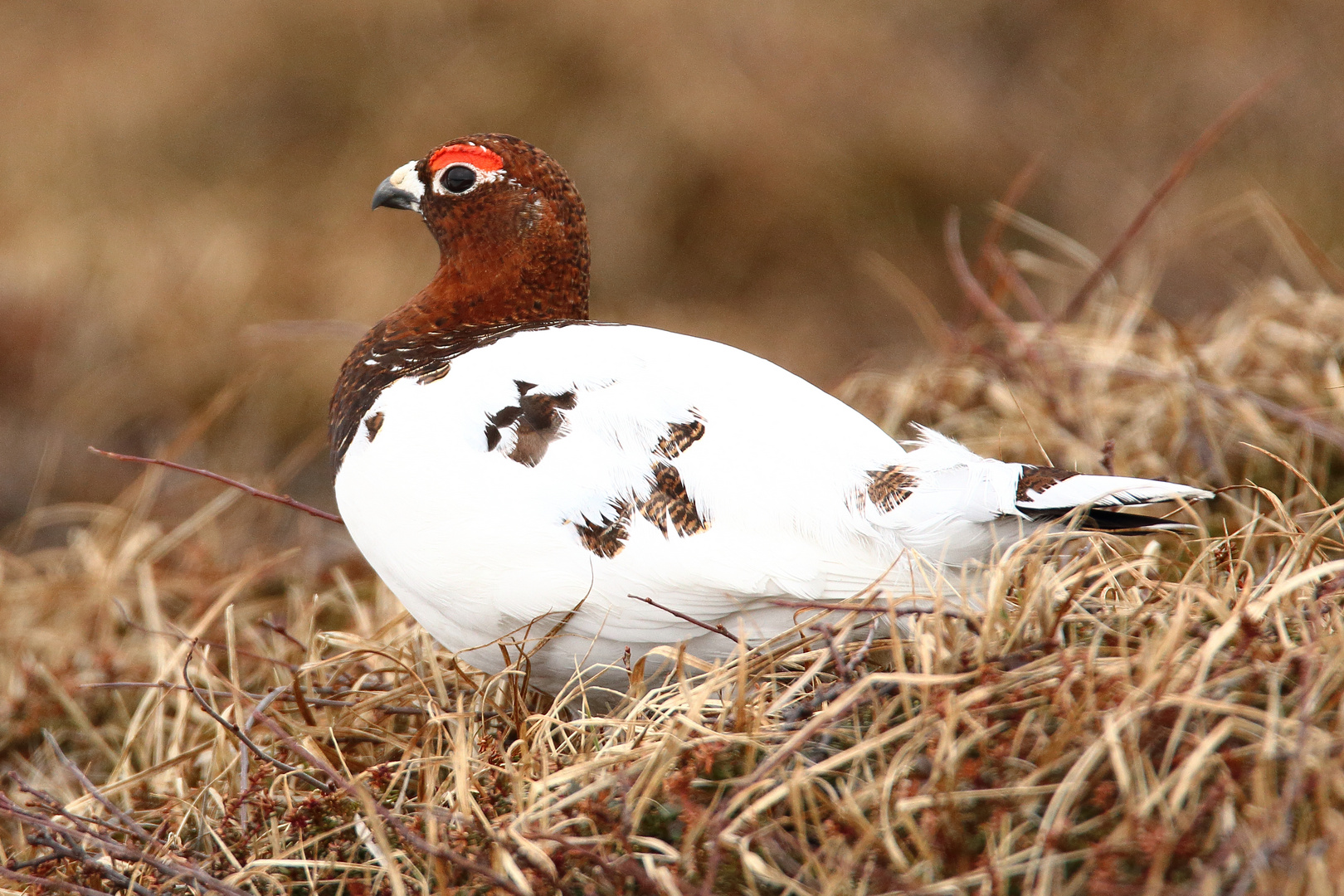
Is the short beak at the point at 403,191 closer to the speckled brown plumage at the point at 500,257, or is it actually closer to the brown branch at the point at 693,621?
the speckled brown plumage at the point at 500,257

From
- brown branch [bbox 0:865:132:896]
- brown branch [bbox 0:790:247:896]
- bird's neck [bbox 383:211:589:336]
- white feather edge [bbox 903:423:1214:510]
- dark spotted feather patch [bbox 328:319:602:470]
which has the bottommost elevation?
brown branch [bbox 0:865:132:896]

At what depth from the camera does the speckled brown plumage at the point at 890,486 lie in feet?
6.76

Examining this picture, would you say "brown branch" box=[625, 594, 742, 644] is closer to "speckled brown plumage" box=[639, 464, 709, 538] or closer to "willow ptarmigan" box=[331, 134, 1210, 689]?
"willow ptarmigan" box=[331, 134, 1210, 689]

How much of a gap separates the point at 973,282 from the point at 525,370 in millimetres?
1749

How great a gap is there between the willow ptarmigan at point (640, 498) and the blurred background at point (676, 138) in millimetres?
4100

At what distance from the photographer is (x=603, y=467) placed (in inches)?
81.7

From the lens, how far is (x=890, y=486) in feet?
6.83

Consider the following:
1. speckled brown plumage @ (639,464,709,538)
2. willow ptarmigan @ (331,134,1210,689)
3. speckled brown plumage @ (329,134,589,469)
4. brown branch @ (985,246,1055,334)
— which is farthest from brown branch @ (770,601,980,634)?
brown branch @ (985,246,1055,334)

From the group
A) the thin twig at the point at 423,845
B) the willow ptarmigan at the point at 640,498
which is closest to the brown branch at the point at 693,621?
the willow ptarmigan at the point at 640,498

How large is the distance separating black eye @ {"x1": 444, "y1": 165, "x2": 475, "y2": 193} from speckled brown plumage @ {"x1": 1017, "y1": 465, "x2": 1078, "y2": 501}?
4.48 ft

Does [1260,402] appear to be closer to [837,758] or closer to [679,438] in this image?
[679,438]

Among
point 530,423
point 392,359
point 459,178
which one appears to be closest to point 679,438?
point 530,423

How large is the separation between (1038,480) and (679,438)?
0.61 m

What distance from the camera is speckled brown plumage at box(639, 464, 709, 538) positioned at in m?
2.04
